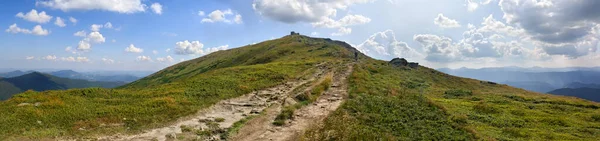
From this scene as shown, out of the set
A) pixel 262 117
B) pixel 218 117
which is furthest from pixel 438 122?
pixel 218 117

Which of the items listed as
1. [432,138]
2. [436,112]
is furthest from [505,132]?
[432,138]

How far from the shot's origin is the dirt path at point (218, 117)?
2080cm

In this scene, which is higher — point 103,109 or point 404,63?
→ point 404,63

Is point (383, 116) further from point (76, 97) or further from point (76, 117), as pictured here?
point (76, 97)

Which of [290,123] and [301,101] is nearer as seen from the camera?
[290,123]

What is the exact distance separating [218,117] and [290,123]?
6.00 metres

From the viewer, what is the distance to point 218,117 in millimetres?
26203

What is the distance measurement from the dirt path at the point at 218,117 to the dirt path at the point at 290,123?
149 centimetres

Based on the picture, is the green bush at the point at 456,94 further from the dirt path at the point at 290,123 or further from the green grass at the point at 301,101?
the dirt path at the point at 290,123

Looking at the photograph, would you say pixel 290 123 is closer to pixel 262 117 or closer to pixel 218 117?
pixel 262 117

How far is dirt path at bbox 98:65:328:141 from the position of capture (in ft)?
68.2

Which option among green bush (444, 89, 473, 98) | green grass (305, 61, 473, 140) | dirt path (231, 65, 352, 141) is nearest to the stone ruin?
green bush (444, 89, 473, 98)

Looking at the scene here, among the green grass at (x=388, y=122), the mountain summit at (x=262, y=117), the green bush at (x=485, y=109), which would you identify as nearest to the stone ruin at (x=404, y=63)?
the mountain summit at (x=262, y=117)

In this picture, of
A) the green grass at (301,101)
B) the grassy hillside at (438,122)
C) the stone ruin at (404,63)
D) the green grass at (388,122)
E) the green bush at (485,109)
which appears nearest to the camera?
the green grass at (388,122)
